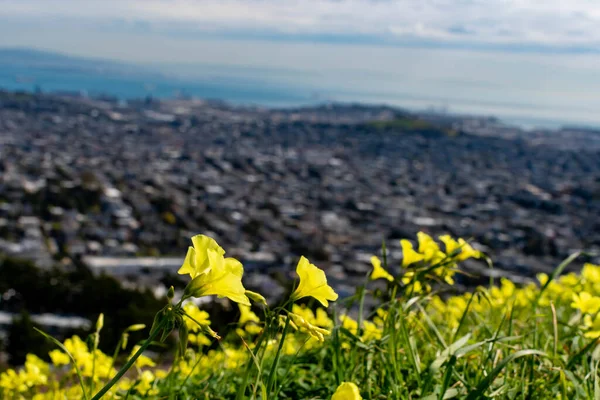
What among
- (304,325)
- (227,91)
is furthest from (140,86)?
(304,325)

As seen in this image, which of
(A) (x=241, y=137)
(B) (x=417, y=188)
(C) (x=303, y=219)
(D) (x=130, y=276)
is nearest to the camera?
(D) (x=130, y=276)

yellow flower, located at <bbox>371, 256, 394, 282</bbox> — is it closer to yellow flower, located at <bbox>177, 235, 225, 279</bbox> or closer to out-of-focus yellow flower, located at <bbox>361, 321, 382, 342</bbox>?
out-of-focus yellow flower, located at <bbox>361, 321, 382, 342</bbox>

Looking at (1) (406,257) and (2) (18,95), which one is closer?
(1) (406,257)

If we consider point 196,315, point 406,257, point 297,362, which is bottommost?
point 297,362

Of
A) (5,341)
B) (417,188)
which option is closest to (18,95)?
(417,188)

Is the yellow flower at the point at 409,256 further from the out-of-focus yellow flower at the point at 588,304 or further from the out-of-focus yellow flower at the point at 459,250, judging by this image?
the out-of-focus yellow flower at the point at 588,304

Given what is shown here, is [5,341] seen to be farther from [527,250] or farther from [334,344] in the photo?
[527,250]
